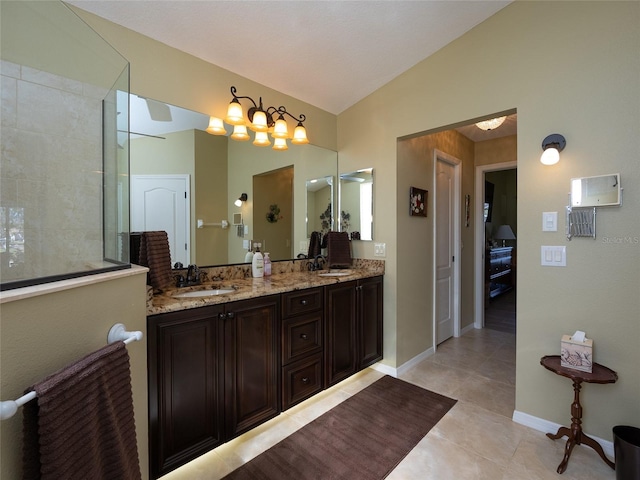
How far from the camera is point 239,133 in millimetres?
2398

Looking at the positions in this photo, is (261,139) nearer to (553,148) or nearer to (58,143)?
(58,143)

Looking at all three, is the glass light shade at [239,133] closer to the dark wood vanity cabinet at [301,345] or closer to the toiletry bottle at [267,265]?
the toiletry bottle at [267,265]

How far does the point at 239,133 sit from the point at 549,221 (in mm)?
2384

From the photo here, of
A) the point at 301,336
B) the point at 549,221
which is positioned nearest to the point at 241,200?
the point at 301,336

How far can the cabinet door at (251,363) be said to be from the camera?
1.73 m

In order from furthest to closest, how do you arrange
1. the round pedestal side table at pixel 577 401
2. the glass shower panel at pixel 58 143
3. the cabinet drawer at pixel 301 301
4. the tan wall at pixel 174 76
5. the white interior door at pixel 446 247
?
the white interior door at pixel 446 247 < the cabinet drawer at pixel 301 301 < the tan wall at pixel 174 76 < the round pedestal side table at pixel 577 401 < the glass shower panel at pixel 58 143

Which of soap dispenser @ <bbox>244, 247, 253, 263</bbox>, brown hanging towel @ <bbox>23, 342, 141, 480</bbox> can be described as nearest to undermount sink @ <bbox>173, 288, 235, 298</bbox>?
soap dispenser @ <bbox>244, 247, 253, 263</bbox>

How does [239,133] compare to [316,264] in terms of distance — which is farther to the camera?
[316,264]

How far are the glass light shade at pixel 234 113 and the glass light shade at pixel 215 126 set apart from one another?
65 mm

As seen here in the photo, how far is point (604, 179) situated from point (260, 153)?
96.0 inches

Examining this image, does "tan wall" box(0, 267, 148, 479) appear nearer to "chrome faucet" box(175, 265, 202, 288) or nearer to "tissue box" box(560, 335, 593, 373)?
"chrome faucet" box(175, 265, 202, 288)

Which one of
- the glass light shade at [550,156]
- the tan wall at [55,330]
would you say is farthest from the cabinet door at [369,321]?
the tan wall at [55,330]

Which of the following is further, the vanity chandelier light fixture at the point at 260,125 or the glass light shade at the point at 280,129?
the glass light shade at the point at 280,129

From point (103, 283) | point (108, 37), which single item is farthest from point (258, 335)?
point (108, 37)
